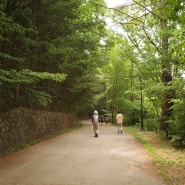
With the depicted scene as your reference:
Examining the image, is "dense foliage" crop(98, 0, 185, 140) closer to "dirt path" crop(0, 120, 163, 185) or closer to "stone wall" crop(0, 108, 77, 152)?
"dirt path" crop(0, 120, 163, 185)

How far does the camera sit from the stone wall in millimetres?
10183

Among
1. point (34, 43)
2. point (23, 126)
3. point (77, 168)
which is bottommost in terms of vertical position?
point (77, 168)

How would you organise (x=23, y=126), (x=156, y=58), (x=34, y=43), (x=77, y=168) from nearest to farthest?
(x=77, y=168) → (x=34, y=43) → (x=23, y=126) → (x=156, y=58)

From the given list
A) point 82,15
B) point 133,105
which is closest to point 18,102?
point 82,15

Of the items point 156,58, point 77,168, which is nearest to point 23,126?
point 77,168

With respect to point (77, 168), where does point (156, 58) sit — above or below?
above

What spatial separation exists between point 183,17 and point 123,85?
113 ft

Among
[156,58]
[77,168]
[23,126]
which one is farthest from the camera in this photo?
[156,58]

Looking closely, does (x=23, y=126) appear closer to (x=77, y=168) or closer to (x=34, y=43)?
(x=34, y=43)

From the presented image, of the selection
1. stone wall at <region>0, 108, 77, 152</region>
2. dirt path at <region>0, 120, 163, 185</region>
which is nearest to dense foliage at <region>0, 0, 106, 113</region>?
stone wall at <region>0, 108, 77, 152</region>

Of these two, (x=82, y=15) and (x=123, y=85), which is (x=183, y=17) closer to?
(x=82, y=15)

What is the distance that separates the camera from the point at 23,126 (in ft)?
40.3

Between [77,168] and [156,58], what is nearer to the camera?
[77,168]

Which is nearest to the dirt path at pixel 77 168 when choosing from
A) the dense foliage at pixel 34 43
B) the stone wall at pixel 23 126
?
the stone wall at pixel 23 126
